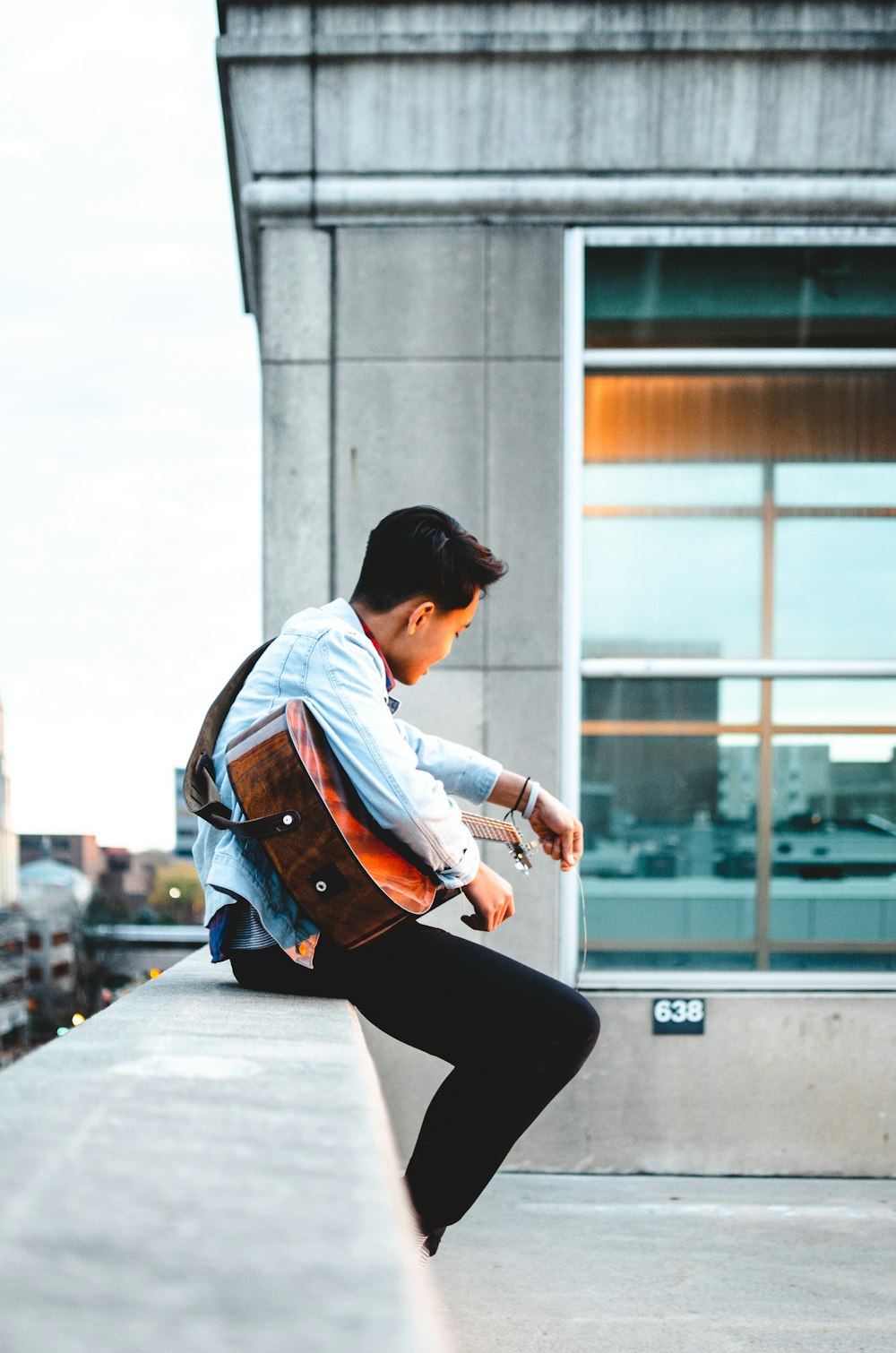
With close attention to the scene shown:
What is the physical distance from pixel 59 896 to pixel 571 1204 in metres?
124

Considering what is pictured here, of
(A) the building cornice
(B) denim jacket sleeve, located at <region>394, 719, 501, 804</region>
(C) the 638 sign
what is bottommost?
(C) the 638 sign

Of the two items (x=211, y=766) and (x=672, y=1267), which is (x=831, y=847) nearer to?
(x=672, y=1267)

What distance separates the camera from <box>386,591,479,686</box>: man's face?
8.90 feet

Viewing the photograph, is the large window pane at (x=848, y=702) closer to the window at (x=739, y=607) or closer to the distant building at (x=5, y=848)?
the window at (x=739, y=607)

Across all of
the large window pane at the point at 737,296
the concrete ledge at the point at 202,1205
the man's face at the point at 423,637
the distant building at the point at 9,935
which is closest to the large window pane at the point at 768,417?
the large window pane at the point at 737,296

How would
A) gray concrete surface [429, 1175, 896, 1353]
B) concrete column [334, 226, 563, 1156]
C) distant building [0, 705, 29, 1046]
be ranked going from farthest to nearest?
distant building [0, 705, 29, 1046] < concrete column [334, 226, 563, 1156] < gray concrete surface [429, 1175, 896, 1353]

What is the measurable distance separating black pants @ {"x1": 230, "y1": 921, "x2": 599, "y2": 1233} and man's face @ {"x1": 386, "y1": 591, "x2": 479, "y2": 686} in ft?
2.03

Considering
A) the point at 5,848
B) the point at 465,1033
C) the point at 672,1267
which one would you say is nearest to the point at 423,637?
the point at 465,1033

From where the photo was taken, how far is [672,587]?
5336 millimetres

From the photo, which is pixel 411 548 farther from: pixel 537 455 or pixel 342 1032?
pixel 537 455

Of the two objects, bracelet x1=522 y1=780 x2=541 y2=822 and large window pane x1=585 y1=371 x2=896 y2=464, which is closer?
bracelet x1=522 y1=780 x2=541 y2=822

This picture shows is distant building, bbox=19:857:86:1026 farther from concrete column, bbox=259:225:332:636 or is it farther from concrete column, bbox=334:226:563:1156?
concrete column, bbox=334:226:563:1156

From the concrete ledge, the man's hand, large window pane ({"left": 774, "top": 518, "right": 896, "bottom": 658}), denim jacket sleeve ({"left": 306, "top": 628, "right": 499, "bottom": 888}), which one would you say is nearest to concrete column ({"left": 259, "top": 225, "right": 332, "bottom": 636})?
large window pane ({"left": 774, "top": 518, "right": 896, "bottom": 658})

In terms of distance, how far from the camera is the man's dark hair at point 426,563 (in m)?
2.66
